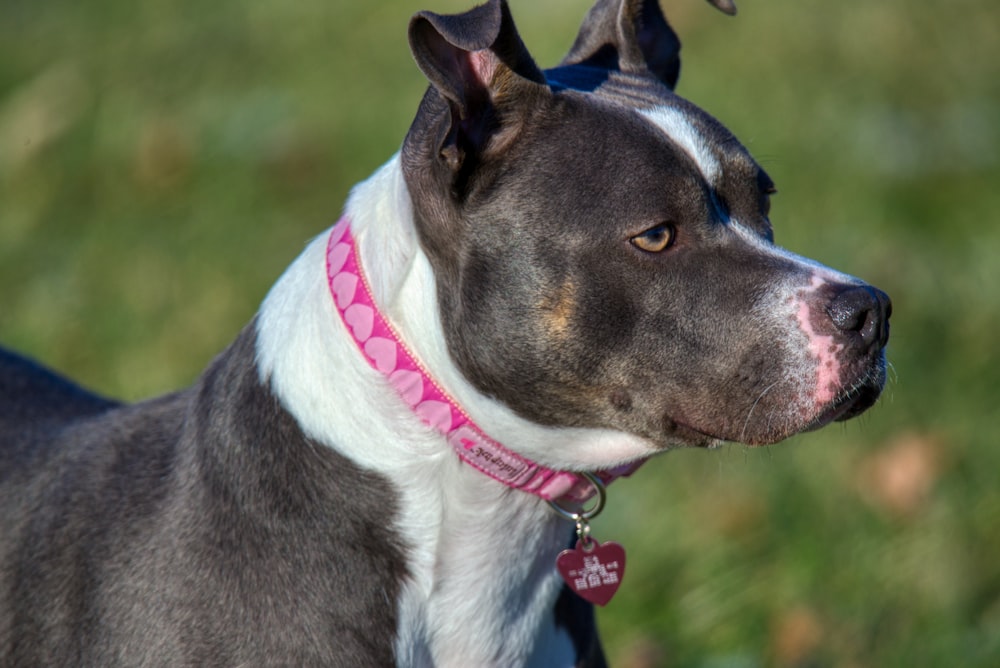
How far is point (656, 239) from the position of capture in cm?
286

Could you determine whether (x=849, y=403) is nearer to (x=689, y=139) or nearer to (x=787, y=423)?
(x=787, y=423)

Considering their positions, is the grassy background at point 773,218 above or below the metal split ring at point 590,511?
Result: below

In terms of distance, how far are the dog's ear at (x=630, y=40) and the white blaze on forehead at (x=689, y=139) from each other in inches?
17.3

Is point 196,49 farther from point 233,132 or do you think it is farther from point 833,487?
point 833,487

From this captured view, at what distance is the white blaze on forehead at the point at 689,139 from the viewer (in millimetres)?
2928

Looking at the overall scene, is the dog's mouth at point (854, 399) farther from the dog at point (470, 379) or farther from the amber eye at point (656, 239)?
the amber eye at point (656, 239)

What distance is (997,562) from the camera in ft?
14.8

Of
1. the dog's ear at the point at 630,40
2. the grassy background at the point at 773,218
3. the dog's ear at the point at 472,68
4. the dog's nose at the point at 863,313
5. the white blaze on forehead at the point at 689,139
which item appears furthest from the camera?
the grassy background at the point at 773,218

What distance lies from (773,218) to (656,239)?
151 inches

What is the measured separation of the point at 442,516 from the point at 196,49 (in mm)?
5896

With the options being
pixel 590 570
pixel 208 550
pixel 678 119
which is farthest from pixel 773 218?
pixel 208 550

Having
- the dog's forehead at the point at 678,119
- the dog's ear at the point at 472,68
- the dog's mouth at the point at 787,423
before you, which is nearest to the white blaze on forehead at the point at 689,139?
the dog's forehead at the point at 678,119

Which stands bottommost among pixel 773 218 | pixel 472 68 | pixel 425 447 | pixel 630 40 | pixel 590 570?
pixel 773 218

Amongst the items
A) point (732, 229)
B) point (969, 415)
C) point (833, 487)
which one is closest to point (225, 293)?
point (833, 487)
